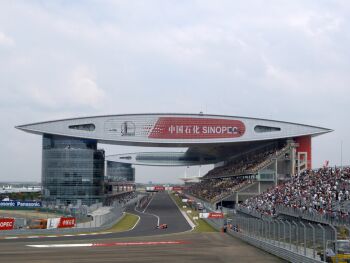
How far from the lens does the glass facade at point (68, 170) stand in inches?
3469

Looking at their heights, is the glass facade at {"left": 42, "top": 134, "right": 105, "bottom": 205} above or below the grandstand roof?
below

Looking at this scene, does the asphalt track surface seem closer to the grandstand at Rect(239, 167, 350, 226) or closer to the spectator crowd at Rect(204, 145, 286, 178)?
the grandstand at Rect(239, 167, 350, 226)

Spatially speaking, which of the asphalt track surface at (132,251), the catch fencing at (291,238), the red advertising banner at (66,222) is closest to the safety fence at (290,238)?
the catch fencing at (291,238)

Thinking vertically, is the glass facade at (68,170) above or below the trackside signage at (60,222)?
above

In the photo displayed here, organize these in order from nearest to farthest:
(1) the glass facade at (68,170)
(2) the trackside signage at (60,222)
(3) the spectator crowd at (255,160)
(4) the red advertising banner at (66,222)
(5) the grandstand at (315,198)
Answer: (5) the grandstand at (315,198), (2) the trackside signage at (60,222), (4) the red advertising banner at (66,222), (3) the spectator crowd at (255,160), (1) the glass facade at (68,170)

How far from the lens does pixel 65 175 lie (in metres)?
88.2

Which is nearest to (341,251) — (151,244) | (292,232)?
(292,232)

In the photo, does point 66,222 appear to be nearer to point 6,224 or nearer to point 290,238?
point 6,224

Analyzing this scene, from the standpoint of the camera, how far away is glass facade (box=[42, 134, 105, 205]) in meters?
88.1

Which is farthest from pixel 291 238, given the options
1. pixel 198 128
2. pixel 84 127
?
pixel 84 127

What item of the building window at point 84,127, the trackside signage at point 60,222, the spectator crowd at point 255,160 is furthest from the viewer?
the building window at point 84,127

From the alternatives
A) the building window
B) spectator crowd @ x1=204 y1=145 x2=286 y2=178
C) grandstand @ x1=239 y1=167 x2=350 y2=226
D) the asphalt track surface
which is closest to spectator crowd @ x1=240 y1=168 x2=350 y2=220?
grandstand @ x1=239 y1=167 x2=350 y2=226

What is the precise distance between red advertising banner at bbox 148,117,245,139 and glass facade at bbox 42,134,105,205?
11.8 meters

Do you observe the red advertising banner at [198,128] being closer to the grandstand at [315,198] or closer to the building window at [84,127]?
the building window at [84,127]
